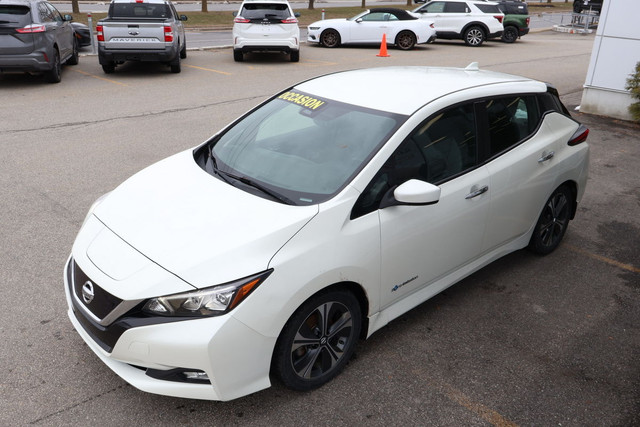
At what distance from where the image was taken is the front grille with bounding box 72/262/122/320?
3106 mm

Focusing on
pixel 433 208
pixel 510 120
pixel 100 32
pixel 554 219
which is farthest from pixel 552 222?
pixel 100 32

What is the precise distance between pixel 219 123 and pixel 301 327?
6851 mm

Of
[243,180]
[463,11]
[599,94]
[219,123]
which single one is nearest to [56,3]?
[463,11]

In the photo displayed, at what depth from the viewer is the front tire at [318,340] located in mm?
3244

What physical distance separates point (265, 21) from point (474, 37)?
35.6 ft

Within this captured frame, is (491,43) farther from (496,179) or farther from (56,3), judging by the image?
(56,3)

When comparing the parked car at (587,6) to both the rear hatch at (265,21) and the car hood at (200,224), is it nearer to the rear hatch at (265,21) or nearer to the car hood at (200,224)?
the rear hatch at (265,21)

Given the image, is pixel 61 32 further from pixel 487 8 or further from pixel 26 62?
pixel 487 8

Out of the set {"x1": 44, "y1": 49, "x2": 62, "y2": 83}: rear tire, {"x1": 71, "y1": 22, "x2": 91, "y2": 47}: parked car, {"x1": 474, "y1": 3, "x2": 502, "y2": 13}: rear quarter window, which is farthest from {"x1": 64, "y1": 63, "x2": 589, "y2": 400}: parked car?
{"x1": 474, "y1": 3, "x2": 502, "y2": 13}: rear quarter window

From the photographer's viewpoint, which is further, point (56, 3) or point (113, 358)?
point (56, 3)

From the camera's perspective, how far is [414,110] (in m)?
3.85

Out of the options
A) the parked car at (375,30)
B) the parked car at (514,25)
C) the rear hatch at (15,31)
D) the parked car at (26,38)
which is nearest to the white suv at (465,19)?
the parked car at (514,25)

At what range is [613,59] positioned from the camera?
1054cm

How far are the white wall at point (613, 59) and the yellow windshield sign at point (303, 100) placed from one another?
27.1ft
